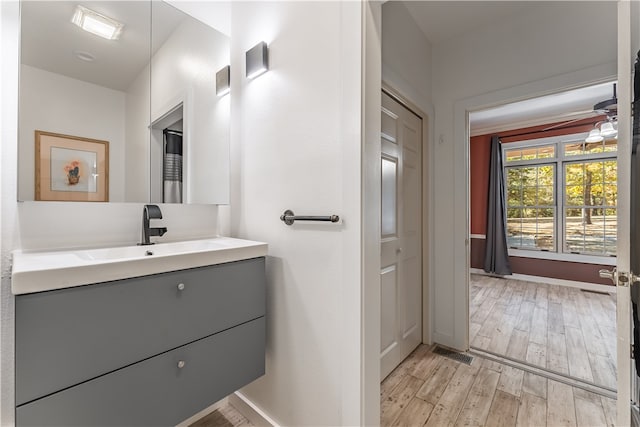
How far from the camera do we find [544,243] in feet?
15.3

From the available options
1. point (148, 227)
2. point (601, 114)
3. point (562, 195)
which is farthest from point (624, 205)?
point (562, 195)

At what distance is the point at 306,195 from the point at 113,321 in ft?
2.81

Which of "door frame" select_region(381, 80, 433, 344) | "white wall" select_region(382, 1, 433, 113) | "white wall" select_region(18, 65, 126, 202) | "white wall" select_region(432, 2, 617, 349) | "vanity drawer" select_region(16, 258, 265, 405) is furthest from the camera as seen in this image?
"door frame" select_region(381, 80, 433, 344)

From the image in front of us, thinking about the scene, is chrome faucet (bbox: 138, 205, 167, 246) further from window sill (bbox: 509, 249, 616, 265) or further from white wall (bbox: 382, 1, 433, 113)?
window sill (bbox: 509, 249, 616, 265)

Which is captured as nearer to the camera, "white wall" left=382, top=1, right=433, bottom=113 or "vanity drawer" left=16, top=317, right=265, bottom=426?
"vanity drawer" left=16, top=317, right=265, bottom=426

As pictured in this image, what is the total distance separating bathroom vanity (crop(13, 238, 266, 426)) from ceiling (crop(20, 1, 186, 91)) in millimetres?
810

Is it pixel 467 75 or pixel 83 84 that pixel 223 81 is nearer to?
pixel 83 84

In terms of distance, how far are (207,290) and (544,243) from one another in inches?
218

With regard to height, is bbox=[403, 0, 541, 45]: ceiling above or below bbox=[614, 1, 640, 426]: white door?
above

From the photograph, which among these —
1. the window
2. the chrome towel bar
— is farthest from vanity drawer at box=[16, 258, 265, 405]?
the window

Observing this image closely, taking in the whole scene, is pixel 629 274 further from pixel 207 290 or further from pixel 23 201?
pixel 23 201

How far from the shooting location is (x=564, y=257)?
441 centimetres

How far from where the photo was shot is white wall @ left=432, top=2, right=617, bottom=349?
6.42 feet

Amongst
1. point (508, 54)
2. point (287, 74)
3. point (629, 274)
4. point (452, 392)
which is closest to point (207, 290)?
point (287, 74)
